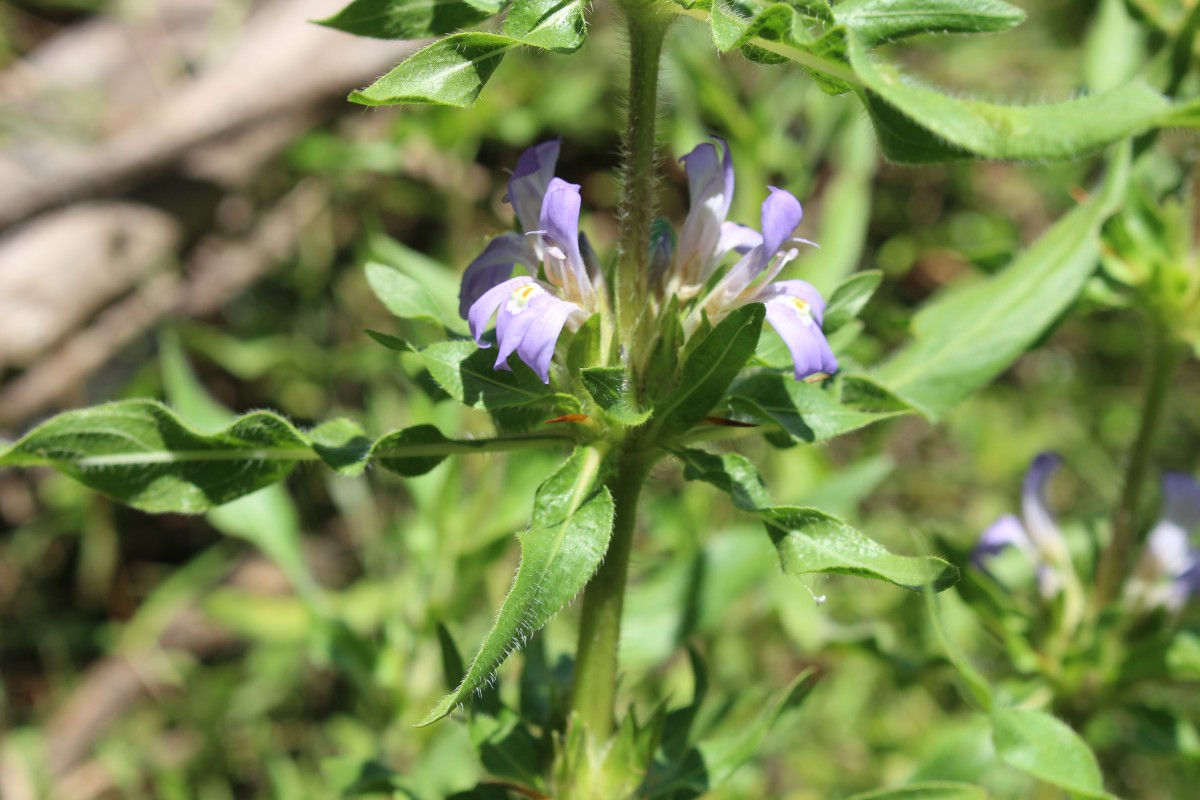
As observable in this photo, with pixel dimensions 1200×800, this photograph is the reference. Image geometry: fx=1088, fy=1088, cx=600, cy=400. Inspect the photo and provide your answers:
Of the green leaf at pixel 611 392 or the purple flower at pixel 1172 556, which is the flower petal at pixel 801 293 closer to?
the green leaf at pixel 611 392

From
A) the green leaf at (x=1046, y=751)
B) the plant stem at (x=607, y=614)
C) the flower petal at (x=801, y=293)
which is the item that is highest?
the flower petal at (x=801, y=293)

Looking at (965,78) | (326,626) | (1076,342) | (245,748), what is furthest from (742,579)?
(965,78)

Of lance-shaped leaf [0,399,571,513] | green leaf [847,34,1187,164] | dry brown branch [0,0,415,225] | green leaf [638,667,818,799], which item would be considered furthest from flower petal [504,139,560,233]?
dry brown branch [0,0,415,225]

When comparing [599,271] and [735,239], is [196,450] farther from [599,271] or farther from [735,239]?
[735,239]

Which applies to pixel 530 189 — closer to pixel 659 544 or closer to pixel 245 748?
pixel 659 544

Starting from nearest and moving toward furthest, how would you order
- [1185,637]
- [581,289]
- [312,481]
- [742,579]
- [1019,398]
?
[581,289], [1185,637], [742,579], [312,481], [1019,398]

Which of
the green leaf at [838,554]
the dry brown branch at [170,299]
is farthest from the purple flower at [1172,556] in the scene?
the dry brown branch at [170,299]

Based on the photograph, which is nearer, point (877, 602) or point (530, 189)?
point (530, 189)
